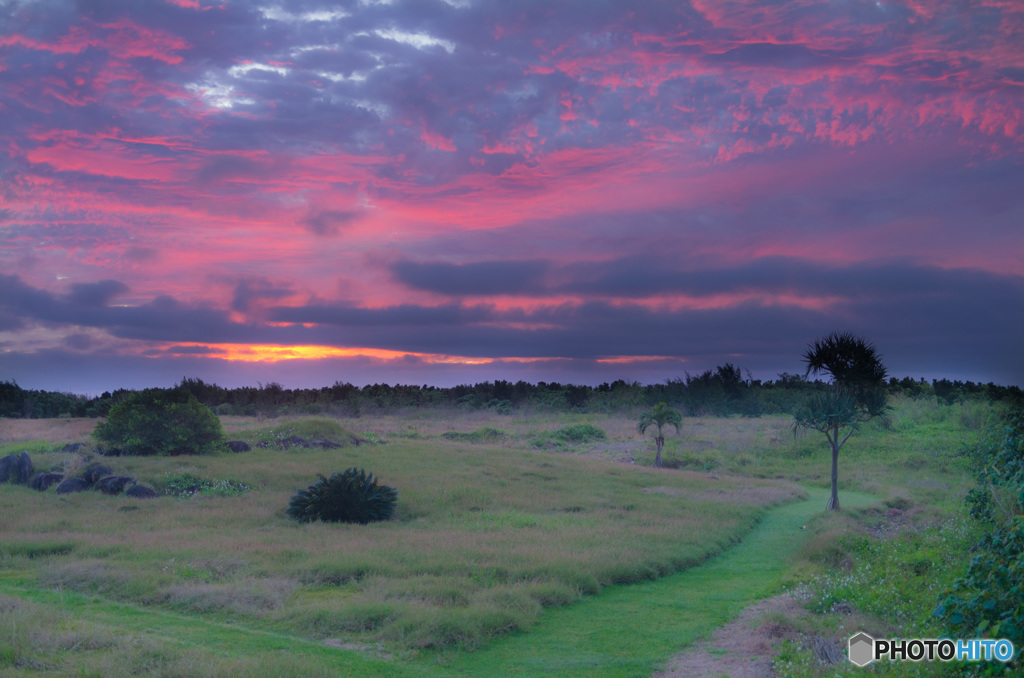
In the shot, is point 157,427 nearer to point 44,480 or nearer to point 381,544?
point 44,480

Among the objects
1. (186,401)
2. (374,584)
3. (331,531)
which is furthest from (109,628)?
(186,401)

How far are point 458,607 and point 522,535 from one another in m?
5.13

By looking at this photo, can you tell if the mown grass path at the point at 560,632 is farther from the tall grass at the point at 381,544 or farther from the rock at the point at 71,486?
the rock at the point at 71,486

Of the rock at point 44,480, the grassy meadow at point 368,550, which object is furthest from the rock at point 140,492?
the rock at point 44,480

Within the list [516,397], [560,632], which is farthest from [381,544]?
[516,397]

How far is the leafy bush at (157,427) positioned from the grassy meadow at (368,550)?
1.67 meters

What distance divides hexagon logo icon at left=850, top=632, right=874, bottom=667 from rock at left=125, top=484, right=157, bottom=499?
54.2ft

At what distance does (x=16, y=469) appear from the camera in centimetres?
1834

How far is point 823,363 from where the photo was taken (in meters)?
31.4

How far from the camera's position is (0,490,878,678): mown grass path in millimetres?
7250

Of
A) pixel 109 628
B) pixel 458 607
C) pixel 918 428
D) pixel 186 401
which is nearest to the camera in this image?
pixel 109 628

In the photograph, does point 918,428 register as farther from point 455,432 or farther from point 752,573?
point 752,573

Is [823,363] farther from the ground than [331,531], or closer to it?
farther from the ground

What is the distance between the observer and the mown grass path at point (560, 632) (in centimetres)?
725
